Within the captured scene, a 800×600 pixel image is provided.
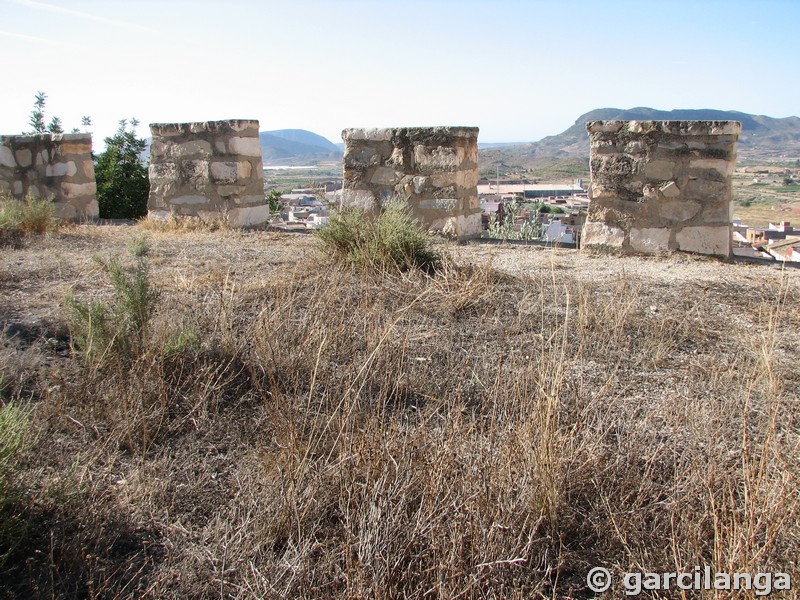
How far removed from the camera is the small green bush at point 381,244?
4.62 metres

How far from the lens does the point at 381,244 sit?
15.3 feet

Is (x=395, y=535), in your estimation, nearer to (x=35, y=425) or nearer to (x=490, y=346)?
(x=35, y=425)

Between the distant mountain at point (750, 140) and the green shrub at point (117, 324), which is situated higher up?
the distant mountain at point (750, 140)

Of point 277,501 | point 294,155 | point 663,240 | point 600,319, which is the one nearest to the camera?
point 277,501

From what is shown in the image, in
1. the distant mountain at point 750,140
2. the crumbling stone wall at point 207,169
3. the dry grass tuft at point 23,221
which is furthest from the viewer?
the distant mountain at point 750,140

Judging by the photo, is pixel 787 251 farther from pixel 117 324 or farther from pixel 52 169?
pixel 52 169

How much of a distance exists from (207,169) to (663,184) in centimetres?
474

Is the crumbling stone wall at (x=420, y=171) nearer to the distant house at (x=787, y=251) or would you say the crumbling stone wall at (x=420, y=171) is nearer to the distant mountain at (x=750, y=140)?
the distant house at (x=787, y=251)

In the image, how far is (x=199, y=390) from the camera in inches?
108

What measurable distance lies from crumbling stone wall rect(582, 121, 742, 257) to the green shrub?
3997mm

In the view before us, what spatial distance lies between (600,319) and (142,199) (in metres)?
7.76

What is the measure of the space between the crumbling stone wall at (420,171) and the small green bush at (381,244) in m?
1.49

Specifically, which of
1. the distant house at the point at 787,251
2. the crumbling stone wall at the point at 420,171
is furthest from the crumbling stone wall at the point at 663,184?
the crumbling stone wall at the point at 420,171

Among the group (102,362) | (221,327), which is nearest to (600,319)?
(221,327)
